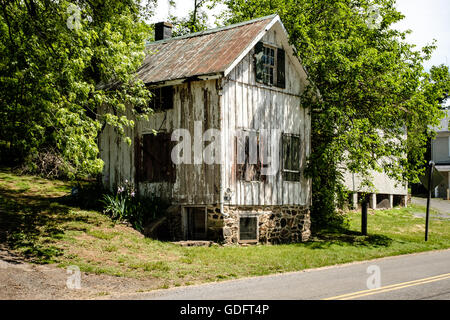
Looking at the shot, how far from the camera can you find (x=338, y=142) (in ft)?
61.9

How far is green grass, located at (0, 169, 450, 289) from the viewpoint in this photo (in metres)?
12.0

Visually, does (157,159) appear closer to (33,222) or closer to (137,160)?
(137,160)

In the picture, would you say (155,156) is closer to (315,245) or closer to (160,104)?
(160,104)

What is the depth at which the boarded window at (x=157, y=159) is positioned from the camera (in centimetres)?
1758

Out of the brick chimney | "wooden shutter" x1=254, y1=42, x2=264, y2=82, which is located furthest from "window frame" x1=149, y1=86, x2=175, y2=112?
the brick chimney

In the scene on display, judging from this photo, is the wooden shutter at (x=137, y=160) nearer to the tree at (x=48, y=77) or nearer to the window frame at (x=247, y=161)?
the window frame at (x=247, y=161)

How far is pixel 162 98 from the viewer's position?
59.1 feet

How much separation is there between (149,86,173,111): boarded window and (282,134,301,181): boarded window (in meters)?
4.52

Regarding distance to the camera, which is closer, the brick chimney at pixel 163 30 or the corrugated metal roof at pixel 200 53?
the corrugated metal roof at pixel 200 53

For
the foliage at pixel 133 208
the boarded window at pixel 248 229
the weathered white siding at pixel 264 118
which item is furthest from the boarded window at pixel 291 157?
the foliage at pixel 133 208

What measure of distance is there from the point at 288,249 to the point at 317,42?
829 centimetres

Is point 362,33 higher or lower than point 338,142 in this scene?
higher

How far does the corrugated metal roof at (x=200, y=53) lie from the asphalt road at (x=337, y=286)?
24.4ft
